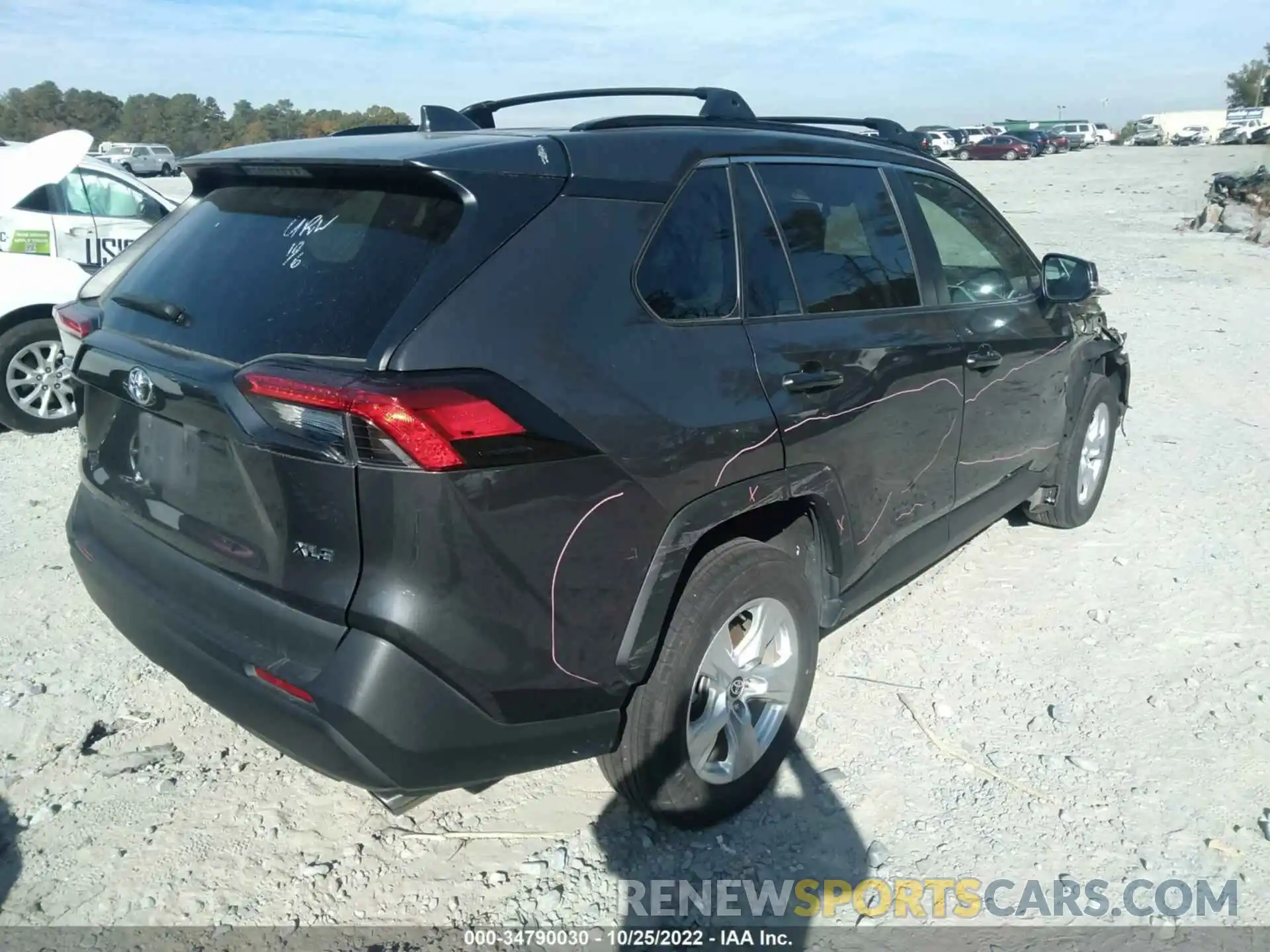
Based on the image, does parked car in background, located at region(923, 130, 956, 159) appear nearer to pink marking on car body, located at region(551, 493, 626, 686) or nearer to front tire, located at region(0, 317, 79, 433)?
front tire, located at region(0, 317, 79, 433)

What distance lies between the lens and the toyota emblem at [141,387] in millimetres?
2510

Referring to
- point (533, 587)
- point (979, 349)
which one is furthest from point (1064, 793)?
point (533, 587)

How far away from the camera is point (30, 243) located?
695cm

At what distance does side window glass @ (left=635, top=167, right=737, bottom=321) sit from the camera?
261 cm

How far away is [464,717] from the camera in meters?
2.25

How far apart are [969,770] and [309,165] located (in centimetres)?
266

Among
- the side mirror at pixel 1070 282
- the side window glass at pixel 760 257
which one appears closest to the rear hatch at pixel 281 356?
the side window glass at pixel 760 257

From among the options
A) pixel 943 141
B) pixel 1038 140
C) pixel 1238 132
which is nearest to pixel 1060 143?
pixel 1038 140

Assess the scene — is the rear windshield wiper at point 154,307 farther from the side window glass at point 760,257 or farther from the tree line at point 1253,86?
the tree line at point 1253,86

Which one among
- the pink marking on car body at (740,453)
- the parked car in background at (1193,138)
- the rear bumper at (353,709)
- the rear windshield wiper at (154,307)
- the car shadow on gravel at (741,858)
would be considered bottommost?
the car shadow on gravel at (741,858)

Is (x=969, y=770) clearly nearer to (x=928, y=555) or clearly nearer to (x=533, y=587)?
(x=928, y=555)

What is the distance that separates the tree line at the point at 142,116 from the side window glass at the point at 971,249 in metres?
63.1

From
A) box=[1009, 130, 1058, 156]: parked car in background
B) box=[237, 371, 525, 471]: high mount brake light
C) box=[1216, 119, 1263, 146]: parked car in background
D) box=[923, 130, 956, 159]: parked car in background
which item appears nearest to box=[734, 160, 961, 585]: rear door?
box=[237, 371, 525, 471]: high mount brake light

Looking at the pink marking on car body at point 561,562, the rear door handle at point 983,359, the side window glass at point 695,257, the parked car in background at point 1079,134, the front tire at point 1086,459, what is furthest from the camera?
the parked car in background at point 1079,134
